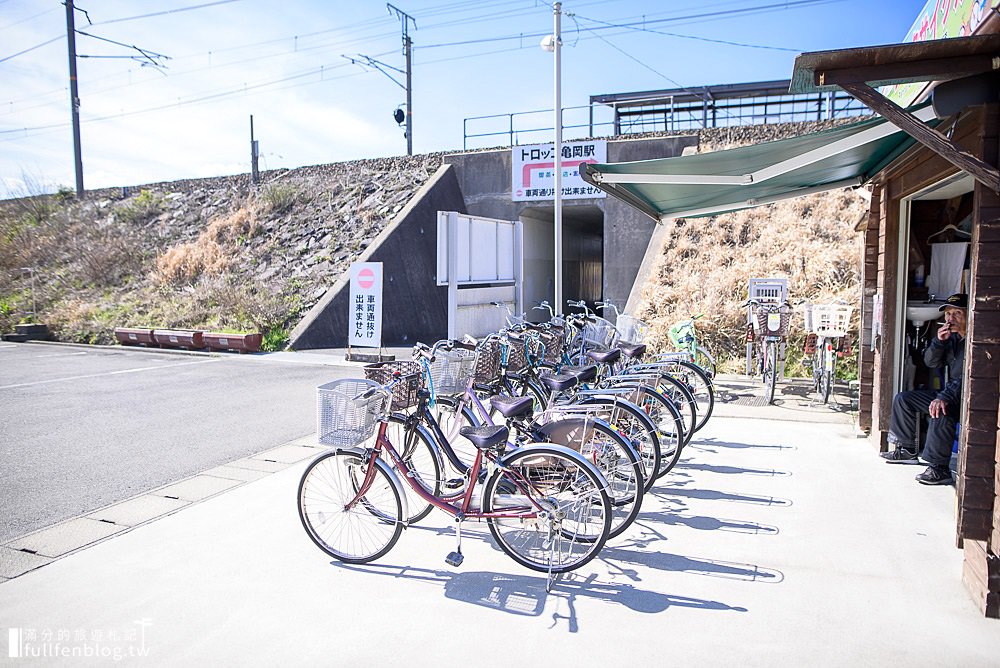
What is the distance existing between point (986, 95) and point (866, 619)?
245 centimetres

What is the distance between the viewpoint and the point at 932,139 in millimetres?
2945

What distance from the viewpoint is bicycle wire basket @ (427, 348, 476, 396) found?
426 cm

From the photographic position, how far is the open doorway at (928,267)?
5422 millimetres

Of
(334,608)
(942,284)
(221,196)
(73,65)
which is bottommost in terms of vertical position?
(334,608)

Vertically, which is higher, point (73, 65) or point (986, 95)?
point (73, 65)

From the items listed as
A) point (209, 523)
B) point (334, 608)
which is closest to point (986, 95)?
point (334, 608)

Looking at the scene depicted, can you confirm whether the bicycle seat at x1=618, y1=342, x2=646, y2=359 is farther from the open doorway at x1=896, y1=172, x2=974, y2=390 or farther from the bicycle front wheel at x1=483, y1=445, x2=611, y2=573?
the bicycle front wheel at x1=483, y1=445, x2=611, y2=573

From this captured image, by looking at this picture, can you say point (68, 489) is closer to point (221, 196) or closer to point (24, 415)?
point (24, 415)

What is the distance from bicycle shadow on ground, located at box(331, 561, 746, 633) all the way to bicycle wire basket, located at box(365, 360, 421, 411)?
3.01ft

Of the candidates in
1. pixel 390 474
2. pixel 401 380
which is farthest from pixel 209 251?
pixel 390 474

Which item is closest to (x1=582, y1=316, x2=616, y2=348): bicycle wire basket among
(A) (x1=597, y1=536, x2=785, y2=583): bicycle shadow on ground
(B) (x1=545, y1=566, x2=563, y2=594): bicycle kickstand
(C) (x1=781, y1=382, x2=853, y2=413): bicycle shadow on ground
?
(C) (x1=781, y1=382, x2=853, y2=413): bicycle shadow on ground

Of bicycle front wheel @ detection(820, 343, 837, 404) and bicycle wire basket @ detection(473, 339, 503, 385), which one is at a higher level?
bicycle wire basket @ detection(473, 339, 503, 385)

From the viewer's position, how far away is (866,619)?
2.96m

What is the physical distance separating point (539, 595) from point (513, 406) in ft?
3.28
